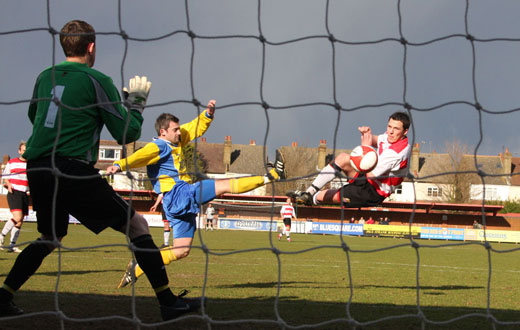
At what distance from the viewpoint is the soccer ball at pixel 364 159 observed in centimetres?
548

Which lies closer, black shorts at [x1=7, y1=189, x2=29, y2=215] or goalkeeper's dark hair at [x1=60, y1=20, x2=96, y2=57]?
goalkeeper's dark hair at [x1=60, y1=20, x2=96, y2=57]

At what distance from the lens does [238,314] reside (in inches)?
188

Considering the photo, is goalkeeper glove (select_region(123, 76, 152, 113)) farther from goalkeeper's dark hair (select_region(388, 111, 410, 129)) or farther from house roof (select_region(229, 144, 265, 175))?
house roof (select_region(229, 144, 265, 175))

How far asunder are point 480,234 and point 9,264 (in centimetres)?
2784

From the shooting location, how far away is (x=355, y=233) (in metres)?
33.6

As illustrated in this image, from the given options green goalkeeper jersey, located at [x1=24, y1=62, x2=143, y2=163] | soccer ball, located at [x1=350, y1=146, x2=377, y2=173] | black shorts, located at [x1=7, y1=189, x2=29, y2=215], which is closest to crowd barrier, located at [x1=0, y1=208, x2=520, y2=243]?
black shorts, located at [x1=7, y1=189, x2=29, y2=215]

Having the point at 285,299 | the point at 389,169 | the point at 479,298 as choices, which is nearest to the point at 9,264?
the point at 285,299

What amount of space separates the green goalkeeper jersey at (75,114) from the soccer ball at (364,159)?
240 cm

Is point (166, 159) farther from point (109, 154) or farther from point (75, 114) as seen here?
point (109, 154)

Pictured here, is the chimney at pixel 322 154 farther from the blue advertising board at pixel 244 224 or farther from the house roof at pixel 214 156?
the blue advertising board at pixel 244 224

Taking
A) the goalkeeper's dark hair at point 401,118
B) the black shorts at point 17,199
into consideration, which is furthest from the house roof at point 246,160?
the goalkeeper's dark hair at point 401,118

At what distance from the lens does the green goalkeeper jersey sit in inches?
147

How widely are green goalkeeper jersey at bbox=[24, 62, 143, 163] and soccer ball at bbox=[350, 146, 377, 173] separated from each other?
2395 mm

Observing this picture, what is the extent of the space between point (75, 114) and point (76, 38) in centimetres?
51
